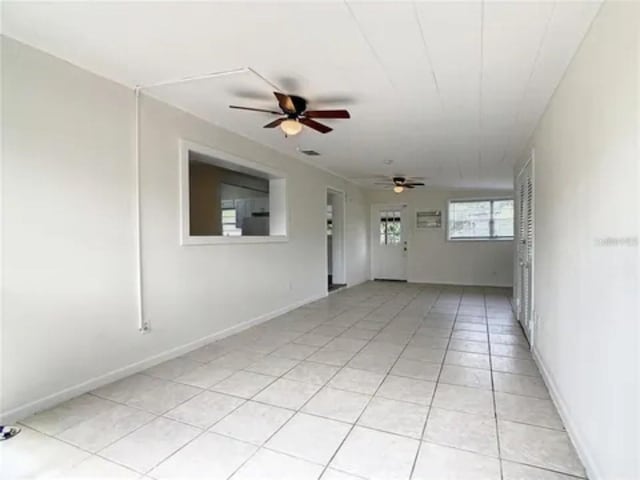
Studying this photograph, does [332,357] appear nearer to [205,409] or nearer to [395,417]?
[395,417]

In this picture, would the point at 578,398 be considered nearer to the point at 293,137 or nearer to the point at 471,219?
the point at 293,137

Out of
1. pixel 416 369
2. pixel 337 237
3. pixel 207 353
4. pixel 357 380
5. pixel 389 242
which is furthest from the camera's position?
pixel 389 242

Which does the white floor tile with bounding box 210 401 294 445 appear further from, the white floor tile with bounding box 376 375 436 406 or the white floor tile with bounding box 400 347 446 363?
the white floor tile with bounding box 400 347 446 363

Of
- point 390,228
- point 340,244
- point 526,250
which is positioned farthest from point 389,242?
point 526,250

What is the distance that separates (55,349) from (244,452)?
1575mm

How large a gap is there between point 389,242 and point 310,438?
7.74 metres

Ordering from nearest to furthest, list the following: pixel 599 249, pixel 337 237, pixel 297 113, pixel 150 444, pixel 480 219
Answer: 1. pixel 599 249
2. pixel 150 444
3. pixel 297 113
4. pixel 337 237
5. pixel 480 219

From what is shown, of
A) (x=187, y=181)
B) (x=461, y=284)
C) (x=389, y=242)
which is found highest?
(x=187, y=181)

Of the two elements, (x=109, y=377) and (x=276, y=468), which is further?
(x=109, y=377)

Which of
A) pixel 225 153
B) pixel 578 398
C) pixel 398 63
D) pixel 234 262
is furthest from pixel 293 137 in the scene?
pixel 578 398

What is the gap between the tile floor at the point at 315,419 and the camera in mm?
1889

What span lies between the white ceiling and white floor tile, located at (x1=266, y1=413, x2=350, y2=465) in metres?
2.38

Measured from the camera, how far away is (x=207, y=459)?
196cm

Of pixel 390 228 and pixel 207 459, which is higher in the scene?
pixel 390 228
